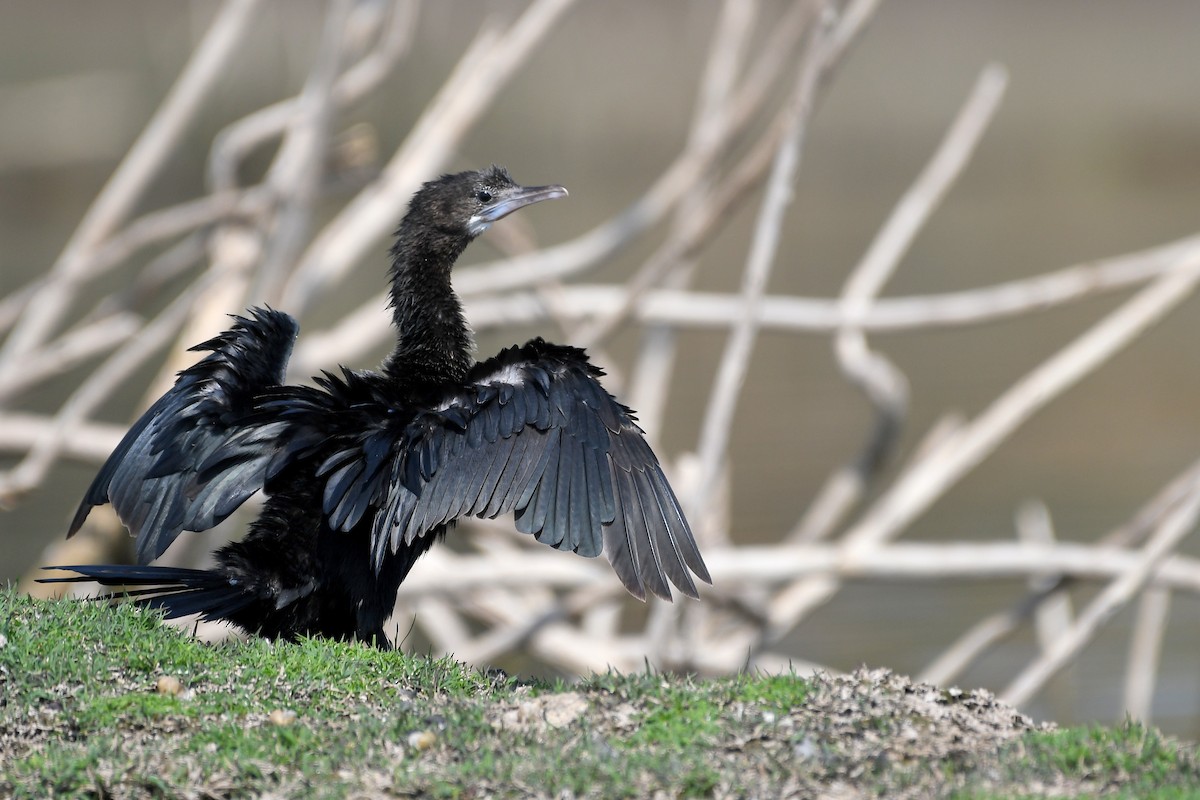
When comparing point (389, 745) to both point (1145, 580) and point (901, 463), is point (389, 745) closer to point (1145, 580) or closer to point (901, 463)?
point (1145, 580)

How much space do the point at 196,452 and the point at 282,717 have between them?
132cm

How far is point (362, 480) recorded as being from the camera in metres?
4.54

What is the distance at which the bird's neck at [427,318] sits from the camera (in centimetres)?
536

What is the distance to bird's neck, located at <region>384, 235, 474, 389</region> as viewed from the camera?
17.6ft

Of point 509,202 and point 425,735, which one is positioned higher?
point 509,202

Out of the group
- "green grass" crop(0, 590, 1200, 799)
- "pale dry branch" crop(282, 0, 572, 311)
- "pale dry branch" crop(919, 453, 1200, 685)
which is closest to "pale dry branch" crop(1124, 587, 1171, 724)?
"pale dry branch" crop(919, 453, 1200, 685)

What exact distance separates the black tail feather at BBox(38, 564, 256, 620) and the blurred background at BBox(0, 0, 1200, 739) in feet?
19.9

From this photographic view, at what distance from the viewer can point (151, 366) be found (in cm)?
2162

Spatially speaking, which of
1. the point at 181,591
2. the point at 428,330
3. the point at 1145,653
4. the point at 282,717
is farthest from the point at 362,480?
the point at 1145,653

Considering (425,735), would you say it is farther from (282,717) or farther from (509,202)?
(509,202)

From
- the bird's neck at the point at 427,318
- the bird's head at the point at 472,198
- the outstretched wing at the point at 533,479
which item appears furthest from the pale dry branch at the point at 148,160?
the outstretched wing at the point at 533,479

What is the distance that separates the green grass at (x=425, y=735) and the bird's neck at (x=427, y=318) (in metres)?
1.26

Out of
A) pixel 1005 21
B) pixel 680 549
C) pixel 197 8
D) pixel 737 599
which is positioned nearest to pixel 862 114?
pixel 1005 21

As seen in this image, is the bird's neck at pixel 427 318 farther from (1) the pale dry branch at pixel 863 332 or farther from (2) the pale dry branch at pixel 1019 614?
(2) the pale dry branch at pixel 1019 614
